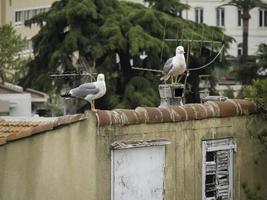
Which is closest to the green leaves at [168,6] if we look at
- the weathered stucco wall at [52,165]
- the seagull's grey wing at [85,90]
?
the weathered stucco wall at [52,165]

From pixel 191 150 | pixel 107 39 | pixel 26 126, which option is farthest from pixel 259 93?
pixel 107 39

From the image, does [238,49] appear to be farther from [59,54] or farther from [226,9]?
[59,54]

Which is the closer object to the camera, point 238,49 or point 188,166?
point 188,166

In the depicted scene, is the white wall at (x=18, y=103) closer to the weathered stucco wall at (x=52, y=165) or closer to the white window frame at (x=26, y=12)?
the weathered stucco wall at (x=52, y=165)

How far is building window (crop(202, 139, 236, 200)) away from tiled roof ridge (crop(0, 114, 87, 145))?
2.63 metres

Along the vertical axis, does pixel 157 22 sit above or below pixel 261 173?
above

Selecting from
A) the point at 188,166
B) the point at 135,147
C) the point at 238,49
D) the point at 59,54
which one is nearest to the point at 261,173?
the point at 188,166

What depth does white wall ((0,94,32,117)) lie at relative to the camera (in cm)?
3747

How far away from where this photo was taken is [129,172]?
14.7 m

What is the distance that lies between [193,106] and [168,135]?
0.92 metres

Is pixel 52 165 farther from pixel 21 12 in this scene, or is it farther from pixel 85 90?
pixel 21 12

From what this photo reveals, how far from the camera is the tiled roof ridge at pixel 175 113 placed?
1440cm

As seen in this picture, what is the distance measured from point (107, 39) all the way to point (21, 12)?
3159 centimetres

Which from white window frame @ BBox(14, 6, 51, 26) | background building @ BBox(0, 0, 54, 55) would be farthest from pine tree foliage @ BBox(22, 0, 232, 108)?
white window frame @ BBox(14, 6, 51, 26)
